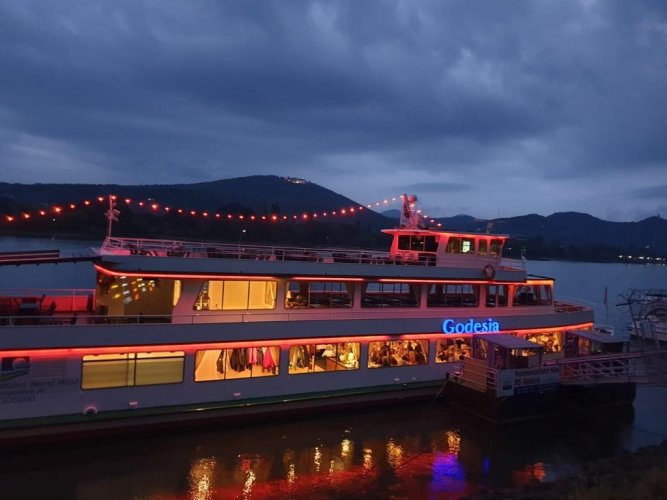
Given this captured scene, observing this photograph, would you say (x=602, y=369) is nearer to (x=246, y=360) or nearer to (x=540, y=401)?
(x=540, y=401)

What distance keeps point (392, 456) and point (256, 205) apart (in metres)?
119

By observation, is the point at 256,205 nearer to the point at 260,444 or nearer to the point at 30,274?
the point at 30,274

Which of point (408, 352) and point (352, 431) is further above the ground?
point (408, 352)

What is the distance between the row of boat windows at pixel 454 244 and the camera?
63.9 ft

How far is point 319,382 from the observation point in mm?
15719

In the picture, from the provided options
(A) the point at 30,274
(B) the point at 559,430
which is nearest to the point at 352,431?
(B) the point at 559,430

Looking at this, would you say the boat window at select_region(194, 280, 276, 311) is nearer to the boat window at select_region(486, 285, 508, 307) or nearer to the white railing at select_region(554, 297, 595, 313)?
the boat window at select_region(486, 285, 508, 307)

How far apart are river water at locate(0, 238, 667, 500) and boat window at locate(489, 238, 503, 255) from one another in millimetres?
6380

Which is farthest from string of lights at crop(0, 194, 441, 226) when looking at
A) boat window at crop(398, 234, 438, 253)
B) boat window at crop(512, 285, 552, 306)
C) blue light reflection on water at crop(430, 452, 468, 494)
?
blue light reflection on water at crop(430, 452, 468, 494)

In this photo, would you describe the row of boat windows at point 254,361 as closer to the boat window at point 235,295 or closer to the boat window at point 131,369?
the boat window at point 131,369

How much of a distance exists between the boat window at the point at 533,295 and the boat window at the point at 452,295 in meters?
2.11

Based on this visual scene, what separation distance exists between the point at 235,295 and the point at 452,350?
8.00m

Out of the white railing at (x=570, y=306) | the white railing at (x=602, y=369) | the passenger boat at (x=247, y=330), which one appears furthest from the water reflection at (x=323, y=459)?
the white railing at (x=570, y=306)

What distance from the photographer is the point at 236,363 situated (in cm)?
1474
